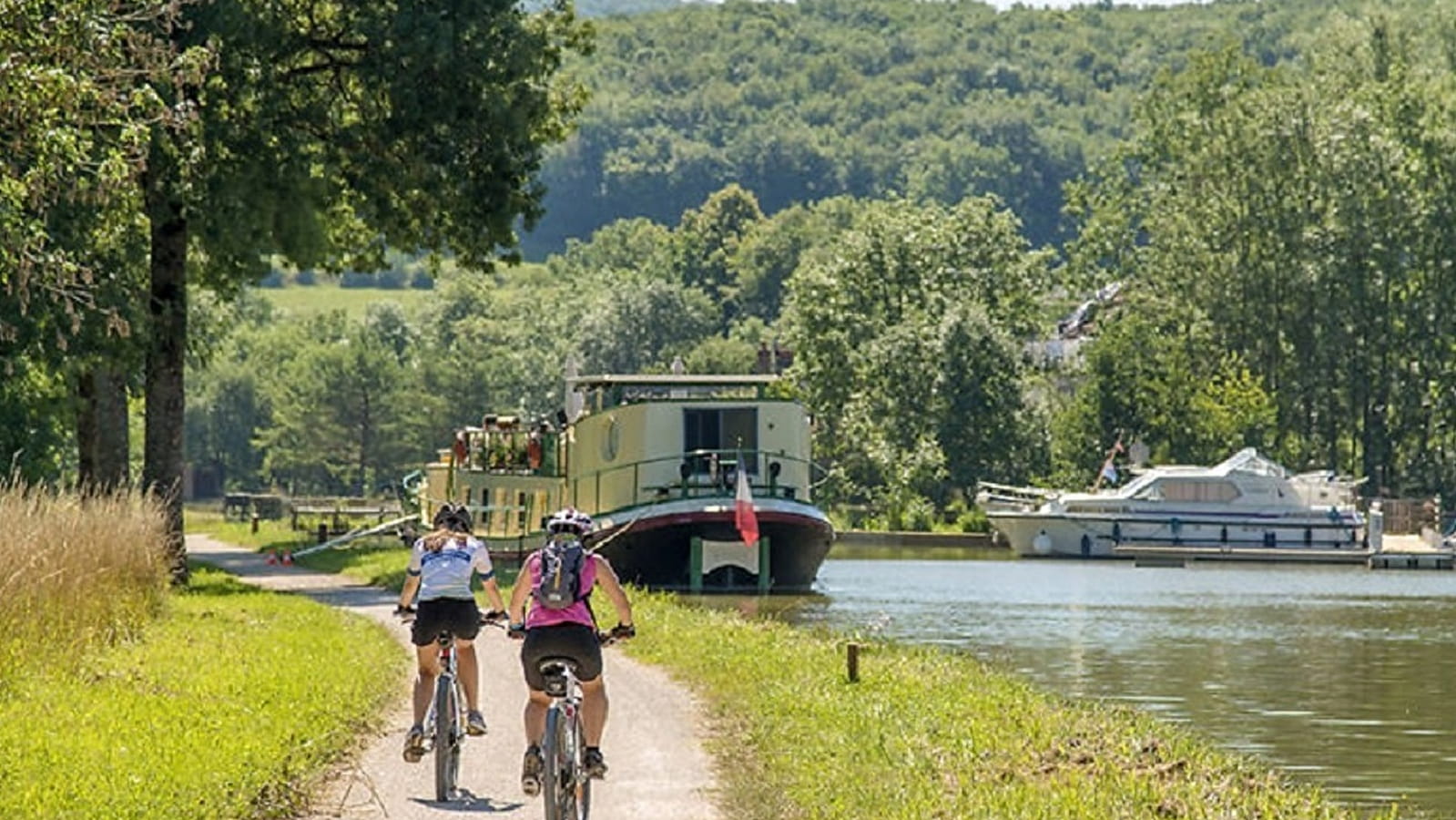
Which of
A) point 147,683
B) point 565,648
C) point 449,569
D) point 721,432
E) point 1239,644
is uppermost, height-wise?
point 721,432

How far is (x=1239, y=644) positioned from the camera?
145 feet

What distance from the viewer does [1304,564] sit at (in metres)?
85.1

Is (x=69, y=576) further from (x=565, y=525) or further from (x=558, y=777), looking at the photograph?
(x=558, y=777)

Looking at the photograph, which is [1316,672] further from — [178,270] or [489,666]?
[178,270]

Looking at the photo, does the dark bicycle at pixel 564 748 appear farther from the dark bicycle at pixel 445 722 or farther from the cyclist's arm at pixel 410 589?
the cyclist's arm at pixel 410 589

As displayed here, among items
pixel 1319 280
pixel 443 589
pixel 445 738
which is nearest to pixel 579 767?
pixel 445 738

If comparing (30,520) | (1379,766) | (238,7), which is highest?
(238,7)

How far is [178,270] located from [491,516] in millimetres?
17096

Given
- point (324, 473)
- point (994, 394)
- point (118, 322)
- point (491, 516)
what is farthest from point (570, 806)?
point (324, 473)

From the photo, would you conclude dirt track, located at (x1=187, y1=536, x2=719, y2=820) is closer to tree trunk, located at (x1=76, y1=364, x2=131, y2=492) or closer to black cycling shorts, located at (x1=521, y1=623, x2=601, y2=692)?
black cycling shorts, located at (x1=521, y1=623, x2=601, y2=692)

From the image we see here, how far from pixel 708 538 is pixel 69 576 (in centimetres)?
2610

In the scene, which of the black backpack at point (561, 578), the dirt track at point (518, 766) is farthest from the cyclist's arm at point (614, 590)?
the dirt track at point (518, 766)

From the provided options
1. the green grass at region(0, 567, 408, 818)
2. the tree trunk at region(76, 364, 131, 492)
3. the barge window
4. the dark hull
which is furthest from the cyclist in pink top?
the barge window

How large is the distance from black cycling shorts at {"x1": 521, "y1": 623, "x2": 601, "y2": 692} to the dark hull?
3448 centimetres
